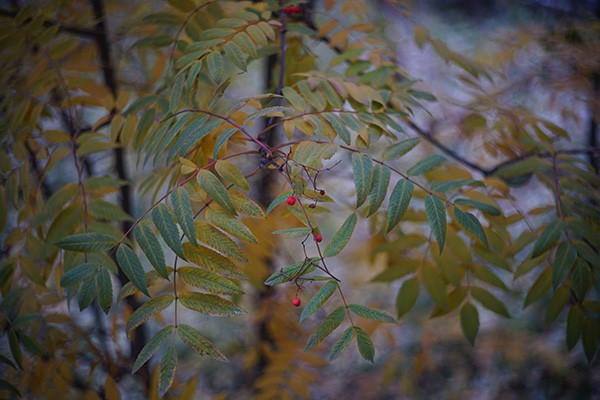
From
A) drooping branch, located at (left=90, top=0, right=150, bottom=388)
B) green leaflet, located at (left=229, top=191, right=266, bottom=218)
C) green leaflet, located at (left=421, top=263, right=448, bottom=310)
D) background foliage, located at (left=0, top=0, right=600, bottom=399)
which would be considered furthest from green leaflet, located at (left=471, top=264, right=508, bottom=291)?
drooping branch, located at (left=90, top=0, right=150, bottom=388)

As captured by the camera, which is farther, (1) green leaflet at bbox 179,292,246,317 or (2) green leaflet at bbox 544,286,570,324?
(2) green leaflet at bbox 544,286,570,324

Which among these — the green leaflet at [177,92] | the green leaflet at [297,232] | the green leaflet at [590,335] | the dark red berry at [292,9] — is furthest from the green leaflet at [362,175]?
the green leaflet at [590,335]

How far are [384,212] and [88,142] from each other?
104 cm

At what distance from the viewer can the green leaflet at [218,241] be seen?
0.96 m

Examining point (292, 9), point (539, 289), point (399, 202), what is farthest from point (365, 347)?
point (292, 9)

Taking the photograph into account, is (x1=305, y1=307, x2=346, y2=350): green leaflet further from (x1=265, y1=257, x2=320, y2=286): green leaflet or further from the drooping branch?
the drooping branch

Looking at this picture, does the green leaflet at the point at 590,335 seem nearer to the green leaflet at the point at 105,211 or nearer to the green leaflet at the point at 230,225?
the green leaflet at the point at 230,225

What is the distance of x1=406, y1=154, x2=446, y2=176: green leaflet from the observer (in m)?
1.13

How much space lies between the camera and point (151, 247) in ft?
3.05

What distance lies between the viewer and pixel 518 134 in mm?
1683

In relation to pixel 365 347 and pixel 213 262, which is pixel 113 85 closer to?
pixel 213 262

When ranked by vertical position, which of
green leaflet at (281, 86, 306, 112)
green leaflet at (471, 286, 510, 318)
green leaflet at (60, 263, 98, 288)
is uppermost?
green leaflet at (281, 86, 306, 112)

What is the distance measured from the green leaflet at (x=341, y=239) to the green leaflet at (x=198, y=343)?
30 cm

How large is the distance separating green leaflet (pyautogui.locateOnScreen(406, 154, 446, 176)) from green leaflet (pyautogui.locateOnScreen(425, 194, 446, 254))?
0.10 meters
